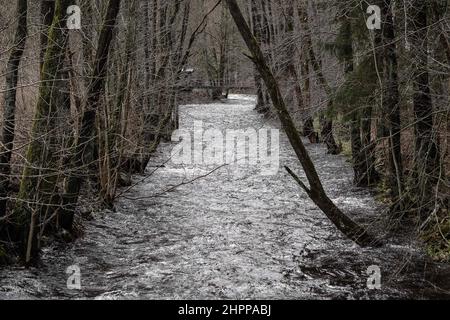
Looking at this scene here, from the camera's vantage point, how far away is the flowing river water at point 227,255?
795 cm

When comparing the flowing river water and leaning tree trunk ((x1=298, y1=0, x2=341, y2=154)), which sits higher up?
leaning tree trunk ((x1=298, y1=0, x2=341, y2=154))

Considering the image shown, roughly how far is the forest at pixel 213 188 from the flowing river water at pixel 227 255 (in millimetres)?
37

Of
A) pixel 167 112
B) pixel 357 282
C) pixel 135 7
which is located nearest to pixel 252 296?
pixel 357 282

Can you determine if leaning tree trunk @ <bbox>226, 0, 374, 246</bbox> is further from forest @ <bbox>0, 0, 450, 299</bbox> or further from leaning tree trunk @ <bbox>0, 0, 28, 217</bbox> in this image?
leaning tree trunk @ <bbox>0, 0, 28, 217</bbox>

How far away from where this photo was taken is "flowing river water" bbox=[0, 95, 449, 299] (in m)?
7.95

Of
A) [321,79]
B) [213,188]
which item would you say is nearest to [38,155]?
[213,188]

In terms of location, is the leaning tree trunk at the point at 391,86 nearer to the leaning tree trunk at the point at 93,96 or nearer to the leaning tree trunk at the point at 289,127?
the leaning tree trunk at the point at 289,127

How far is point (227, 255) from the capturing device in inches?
377

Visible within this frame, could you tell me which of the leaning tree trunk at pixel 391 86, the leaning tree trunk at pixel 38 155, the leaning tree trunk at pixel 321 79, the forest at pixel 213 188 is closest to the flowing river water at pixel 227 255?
the forest at pixel 213 188

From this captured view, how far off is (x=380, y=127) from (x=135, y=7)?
7.00 m

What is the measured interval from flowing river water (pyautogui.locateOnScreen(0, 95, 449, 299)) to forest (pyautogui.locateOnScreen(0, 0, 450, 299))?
4 centimetres

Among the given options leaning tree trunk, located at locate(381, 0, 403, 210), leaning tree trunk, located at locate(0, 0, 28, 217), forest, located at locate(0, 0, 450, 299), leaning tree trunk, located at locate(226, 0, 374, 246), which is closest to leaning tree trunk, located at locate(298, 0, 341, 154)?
forest, located at locate(0, 0, 450, 299)

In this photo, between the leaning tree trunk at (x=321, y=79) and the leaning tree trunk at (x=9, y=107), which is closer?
the leaning tree trunk at (x=9, y=107)
